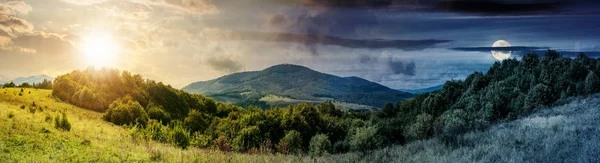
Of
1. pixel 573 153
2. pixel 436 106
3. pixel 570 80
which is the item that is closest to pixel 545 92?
pixel 570 80

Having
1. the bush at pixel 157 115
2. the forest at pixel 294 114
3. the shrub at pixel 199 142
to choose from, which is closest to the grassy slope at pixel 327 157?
the forest at pixel 294 114

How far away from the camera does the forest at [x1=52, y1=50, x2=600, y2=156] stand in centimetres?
3288

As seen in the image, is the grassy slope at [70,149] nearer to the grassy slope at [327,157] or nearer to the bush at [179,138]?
the grassy slope at [327,157]

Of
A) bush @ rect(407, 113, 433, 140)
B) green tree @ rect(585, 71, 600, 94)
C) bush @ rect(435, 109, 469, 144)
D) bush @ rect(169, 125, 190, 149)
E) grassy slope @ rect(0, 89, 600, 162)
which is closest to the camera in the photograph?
grassy slope @ rect(0, 89, 600, 162)

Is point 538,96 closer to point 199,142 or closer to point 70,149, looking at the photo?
point 199,142

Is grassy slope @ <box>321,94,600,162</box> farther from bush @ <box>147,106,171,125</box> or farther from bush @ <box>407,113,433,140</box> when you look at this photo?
bush @ <box>147,106,171,125</box>

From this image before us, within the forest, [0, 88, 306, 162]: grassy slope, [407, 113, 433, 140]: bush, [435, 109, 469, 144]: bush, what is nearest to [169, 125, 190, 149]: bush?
the forest

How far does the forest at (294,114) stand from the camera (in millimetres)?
32875

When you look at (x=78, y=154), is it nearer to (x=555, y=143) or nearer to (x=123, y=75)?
(x=555, y=143)

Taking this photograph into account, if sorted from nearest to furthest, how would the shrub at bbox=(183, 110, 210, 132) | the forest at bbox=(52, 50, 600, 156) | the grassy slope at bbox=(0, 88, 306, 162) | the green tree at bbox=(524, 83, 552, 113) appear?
the grassy slope at bbox=(0, 88, 306, 162) → the forest at bbox=(52, 50, 600, 156) → the shrub at bbox=(183, 110, 210, 132) → the green tree at bbox=(524, 83, 552, 113)

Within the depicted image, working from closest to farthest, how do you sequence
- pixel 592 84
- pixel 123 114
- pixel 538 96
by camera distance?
pixel 123 114 < pixel 538 96 < pixel 592 84

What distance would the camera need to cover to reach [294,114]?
217 ft

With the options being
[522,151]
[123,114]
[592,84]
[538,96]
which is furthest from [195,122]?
[592,84]

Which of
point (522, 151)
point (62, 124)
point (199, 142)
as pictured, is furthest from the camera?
point (199, 142)
